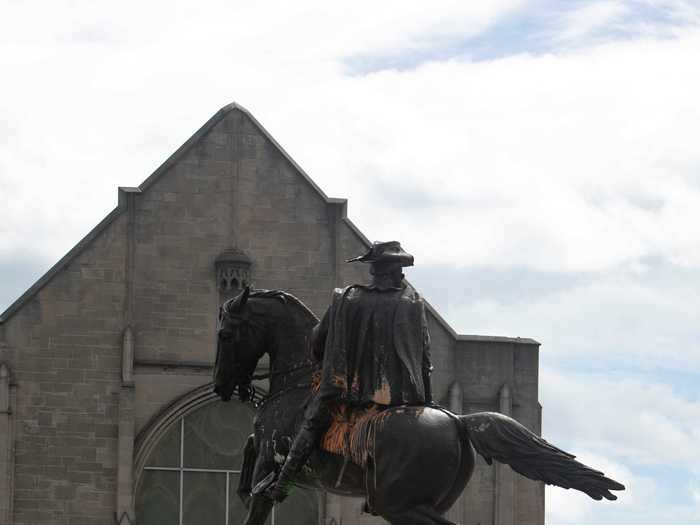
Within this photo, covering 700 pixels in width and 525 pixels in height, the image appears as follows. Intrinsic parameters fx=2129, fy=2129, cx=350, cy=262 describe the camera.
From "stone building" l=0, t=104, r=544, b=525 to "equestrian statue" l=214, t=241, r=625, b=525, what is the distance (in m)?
22.7

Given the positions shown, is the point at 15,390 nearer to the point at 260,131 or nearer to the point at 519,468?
the point at 260,131

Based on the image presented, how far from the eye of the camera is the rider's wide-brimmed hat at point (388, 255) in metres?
15.8

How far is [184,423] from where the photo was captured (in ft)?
132

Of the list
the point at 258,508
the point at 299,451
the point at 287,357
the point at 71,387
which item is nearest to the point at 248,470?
the point at 258,508

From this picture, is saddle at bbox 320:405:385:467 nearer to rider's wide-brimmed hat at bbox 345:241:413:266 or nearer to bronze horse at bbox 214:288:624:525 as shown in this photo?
bronze horse at bbox 214:288:624:525

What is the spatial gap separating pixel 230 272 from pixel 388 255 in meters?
24.4

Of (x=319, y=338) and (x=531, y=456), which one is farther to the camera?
(x=319, y=338)

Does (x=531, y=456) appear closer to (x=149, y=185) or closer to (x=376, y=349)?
(x=376, y=349)

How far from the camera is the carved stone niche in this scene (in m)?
40.0

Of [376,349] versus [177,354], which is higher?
[177,354]

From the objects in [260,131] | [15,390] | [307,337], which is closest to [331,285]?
[260,131]

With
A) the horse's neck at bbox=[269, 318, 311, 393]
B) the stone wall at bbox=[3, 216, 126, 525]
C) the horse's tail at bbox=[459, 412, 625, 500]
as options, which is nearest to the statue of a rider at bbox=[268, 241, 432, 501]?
the horse's tail at bbox=[459, 412, 625, 500]

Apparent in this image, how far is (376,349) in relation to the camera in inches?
611

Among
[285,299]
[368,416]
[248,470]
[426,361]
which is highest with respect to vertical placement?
[285,299]
